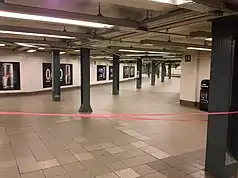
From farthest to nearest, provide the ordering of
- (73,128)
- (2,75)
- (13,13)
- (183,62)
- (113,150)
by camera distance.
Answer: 1. (2,75)
2. (183,62)
3. (73,128)
4. (113,150)
5. (13,13)

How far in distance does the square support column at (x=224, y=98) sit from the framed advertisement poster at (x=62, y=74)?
11.0 m

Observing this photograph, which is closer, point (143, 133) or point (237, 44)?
point (237, 44)

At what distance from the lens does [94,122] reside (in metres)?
6.27

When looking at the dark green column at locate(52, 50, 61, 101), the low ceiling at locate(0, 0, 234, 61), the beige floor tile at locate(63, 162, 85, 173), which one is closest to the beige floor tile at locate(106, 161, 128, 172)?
the beige floor tile at locate(63, 162, 85, 173)

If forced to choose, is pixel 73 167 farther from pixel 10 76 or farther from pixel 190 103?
pixel 10 76

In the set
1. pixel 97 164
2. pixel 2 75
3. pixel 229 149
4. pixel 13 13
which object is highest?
pixel 13 13

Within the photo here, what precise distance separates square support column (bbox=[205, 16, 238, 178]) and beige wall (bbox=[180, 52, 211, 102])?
5809mm

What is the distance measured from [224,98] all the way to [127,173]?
5.68 feet

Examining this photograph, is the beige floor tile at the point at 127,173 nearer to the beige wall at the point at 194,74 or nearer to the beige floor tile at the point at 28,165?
the beige floor tile at the point at 28,165

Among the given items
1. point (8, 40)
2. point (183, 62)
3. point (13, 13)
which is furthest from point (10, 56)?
point (13, 13)

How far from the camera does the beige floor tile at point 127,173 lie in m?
3.10

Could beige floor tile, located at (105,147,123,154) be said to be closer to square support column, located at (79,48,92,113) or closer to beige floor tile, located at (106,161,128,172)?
beige floor tile, located at (106,161,128,172)

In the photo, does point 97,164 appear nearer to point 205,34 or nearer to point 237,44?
point 237,44

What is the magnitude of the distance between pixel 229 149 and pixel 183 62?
6878mm
